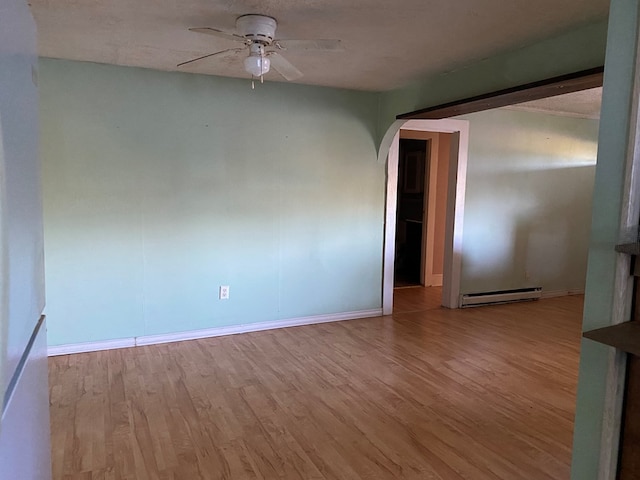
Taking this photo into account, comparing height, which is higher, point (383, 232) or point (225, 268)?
point (383, 232)

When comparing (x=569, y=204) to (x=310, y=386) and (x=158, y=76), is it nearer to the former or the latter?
(x=310, y=386)

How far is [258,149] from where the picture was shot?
404 cm

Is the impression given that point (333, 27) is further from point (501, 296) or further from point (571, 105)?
point (501, 296)

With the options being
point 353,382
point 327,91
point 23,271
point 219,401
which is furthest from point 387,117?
point 23,271

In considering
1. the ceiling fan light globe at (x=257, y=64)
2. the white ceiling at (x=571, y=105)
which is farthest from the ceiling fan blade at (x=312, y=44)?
the white ceiling at (x=571, y=105)

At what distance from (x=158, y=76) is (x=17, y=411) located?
3.19 m

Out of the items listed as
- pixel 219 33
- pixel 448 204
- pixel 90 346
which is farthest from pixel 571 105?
pixel 90 346

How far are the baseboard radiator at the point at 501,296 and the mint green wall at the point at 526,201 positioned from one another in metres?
0.07

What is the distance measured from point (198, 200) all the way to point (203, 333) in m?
1.15

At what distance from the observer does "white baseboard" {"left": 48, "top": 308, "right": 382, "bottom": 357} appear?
358cm

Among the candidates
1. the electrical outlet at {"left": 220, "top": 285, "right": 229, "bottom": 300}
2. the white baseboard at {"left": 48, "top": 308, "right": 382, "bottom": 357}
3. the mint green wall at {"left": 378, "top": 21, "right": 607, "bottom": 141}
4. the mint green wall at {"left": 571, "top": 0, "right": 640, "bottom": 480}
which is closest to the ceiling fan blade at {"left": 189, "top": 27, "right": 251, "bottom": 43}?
the mint green wall at {"left": 378, "top": 21, "right": 607, "bottom": 141}

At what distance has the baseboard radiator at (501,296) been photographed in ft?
17.0

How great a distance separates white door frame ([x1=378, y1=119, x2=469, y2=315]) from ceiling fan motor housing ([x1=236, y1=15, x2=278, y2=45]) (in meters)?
2.20

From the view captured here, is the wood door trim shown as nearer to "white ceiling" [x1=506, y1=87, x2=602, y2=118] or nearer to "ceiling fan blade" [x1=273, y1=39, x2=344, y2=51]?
"ceiling fan blade" [x1=273, y1=39, x2=344, y2=51]
